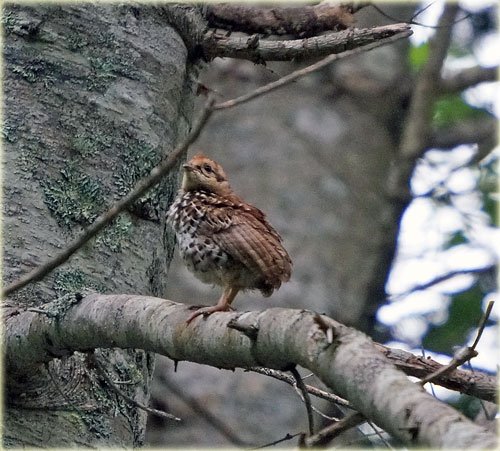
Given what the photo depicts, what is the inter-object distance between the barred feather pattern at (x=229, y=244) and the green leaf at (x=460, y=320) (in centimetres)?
378

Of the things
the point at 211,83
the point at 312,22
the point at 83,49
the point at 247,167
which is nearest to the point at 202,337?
the point at 83,49

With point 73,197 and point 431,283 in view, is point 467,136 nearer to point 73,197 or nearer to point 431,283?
point 431,283

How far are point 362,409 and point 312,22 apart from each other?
2617 millimetres

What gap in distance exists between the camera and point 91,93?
11.6 ft

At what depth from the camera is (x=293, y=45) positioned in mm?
3748

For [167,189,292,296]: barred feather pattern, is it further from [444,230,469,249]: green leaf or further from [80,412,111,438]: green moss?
[444,230,469,249]: green leaf

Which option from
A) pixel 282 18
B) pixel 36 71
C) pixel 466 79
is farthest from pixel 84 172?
pixel 466 79

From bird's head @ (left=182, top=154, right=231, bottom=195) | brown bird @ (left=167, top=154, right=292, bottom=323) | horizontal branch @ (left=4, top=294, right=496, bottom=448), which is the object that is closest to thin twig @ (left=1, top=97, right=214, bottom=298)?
horizontal branch @ (left=4, top=294, right=496, bottom=448)

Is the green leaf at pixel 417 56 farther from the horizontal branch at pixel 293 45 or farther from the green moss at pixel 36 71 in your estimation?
the green moss at pixel 36 71

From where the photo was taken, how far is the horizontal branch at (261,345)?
1798mm

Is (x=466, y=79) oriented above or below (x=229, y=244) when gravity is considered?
above

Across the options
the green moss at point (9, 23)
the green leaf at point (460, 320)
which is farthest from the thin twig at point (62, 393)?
the green leaf at point (460, 320)

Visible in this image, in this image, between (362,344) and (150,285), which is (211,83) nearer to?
(150,285)

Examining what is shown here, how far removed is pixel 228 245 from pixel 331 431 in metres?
1.46
